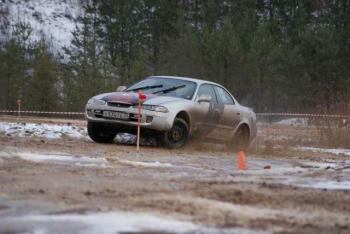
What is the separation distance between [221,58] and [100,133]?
92.4 ft

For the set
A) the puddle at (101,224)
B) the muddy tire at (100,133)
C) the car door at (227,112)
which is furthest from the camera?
the car door at (227,112)

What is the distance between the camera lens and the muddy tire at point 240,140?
1381 cm

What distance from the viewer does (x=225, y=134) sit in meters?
13.4

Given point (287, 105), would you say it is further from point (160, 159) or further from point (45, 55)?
point (160, 159)

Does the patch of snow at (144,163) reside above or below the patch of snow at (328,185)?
above

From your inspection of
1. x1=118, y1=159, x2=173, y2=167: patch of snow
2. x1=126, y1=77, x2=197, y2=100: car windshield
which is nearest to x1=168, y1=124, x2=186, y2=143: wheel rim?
x1=126, y1=77, x2=197, y2=100: car windshield

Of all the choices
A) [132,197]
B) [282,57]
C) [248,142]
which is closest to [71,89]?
[282,57]

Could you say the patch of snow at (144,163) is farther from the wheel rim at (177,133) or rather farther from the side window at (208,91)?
the side window at (208,91)

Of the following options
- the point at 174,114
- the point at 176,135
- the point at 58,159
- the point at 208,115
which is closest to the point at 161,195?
the point at 58,159

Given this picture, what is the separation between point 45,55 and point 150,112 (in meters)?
30.1

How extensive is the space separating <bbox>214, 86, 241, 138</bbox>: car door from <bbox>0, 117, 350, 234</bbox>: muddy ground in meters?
3.06

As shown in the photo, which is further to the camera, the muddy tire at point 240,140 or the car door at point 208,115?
the muddy tire at point 240,140

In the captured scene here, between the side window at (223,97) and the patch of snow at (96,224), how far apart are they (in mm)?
8356

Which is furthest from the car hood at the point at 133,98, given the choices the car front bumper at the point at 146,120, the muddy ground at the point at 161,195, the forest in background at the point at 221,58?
the forest in background at the point at 221,58
